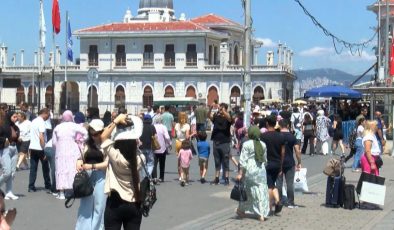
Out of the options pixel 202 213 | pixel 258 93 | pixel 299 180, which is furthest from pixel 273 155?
pixel 258 93

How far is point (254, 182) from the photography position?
41.6 feet

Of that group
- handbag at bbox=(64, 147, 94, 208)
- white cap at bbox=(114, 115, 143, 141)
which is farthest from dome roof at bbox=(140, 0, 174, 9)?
white cap at bbox=(114, 115, 143, 141)

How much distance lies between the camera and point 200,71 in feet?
271

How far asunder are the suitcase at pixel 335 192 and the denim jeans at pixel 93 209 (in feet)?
19.9

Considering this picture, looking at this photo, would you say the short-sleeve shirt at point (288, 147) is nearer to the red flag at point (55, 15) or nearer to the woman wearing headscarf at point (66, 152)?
the woman wearing headscarf at point (66, 152)

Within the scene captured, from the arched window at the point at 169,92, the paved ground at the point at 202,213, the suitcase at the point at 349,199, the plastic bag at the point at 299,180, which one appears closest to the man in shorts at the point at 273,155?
the paved ground at the point at 202,213

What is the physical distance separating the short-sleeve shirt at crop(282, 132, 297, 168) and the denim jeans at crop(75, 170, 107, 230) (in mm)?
4841

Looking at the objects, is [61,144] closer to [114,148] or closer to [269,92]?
[114,148]

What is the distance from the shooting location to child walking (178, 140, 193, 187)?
17750mm

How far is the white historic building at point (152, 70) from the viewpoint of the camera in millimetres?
81250

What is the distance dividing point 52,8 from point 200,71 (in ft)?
132

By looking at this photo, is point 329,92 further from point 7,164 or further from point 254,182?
point 254,182

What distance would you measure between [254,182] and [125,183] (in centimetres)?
526

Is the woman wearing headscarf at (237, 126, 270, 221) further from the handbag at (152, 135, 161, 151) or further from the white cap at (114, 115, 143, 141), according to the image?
the handbag at (152, 135, 161, 151)
